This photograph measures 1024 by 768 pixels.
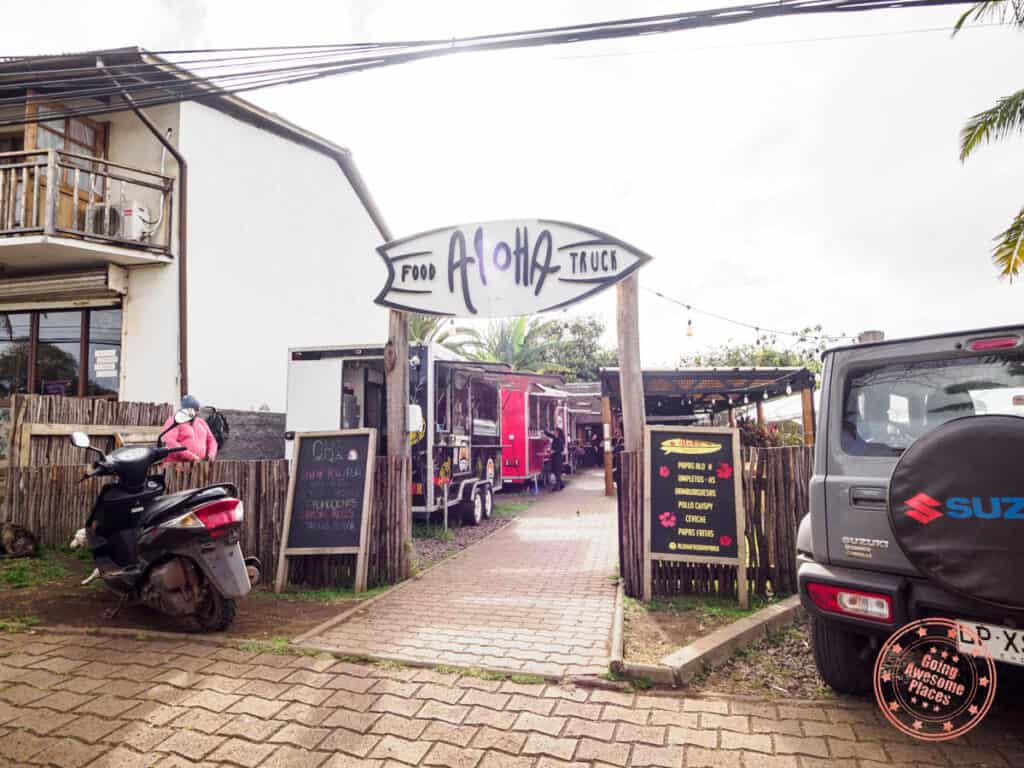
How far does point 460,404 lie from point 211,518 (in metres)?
6.79

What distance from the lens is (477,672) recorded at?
12.7 ft

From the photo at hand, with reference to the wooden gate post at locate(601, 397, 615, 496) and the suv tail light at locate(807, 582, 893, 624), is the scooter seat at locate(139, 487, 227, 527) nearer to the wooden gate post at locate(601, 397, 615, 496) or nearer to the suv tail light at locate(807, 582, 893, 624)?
the suv tail light at locate(807, 582, 893, 624)

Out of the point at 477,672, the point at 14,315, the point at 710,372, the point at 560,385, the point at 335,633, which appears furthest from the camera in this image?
the point at 560,385

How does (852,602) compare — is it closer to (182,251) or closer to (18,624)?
(18,624)

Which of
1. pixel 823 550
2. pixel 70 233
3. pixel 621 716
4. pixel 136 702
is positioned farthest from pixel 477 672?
pixel 70 233

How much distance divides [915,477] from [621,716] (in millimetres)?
1909

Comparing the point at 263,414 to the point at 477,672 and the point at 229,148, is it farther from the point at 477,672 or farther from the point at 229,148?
the point at 477,672

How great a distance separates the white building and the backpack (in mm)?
731

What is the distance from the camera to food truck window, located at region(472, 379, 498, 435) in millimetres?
12172

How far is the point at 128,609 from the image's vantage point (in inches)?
202

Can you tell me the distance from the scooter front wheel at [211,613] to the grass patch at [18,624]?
1.30 m

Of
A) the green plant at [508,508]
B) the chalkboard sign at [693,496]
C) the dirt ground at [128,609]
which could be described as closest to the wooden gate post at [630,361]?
the chalkboard sign at [693,496]

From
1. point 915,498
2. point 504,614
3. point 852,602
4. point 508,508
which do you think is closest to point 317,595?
point 504,614

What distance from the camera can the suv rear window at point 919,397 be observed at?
124 inches
